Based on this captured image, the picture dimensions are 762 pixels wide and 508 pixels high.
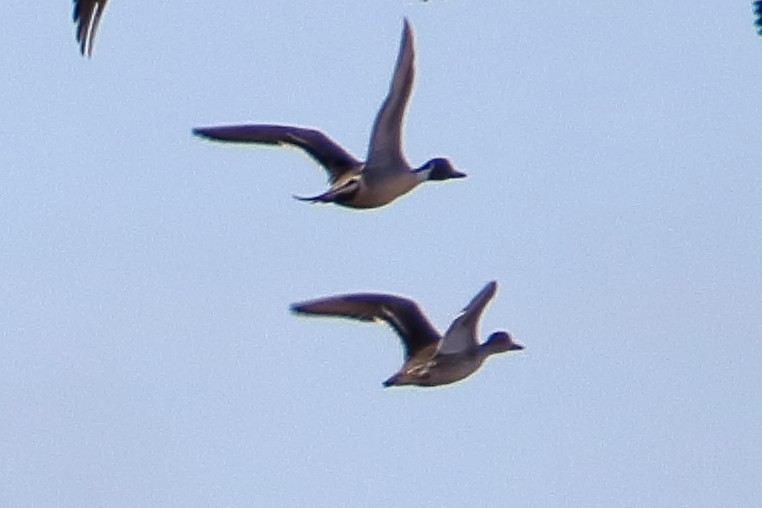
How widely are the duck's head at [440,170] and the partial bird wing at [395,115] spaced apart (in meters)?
2.15

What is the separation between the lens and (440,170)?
30.8 meters

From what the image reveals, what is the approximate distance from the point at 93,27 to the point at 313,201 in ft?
13.2

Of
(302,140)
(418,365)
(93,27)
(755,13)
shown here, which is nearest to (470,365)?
(418,365)

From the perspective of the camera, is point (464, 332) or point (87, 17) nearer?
point (87, 17)

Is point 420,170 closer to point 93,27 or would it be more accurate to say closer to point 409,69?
point 409,69

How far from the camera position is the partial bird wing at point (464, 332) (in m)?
29.4

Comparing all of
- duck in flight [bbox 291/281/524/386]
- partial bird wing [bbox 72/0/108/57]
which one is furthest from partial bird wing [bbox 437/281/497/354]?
partial bird wing [bbox 72/0/108/57]

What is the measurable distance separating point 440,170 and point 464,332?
5.68 ft

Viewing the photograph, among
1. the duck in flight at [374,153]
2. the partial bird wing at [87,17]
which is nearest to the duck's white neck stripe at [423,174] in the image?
the duck in flight at [374,153]

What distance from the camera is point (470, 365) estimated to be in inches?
1211

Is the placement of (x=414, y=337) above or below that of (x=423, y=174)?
below

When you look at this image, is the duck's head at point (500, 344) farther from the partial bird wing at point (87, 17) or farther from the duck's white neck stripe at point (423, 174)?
the partial bird wing at point (87, 17)

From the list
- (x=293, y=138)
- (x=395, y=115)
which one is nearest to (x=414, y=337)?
(x=293, y=138)

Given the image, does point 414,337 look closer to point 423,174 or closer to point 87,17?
point 423,174
